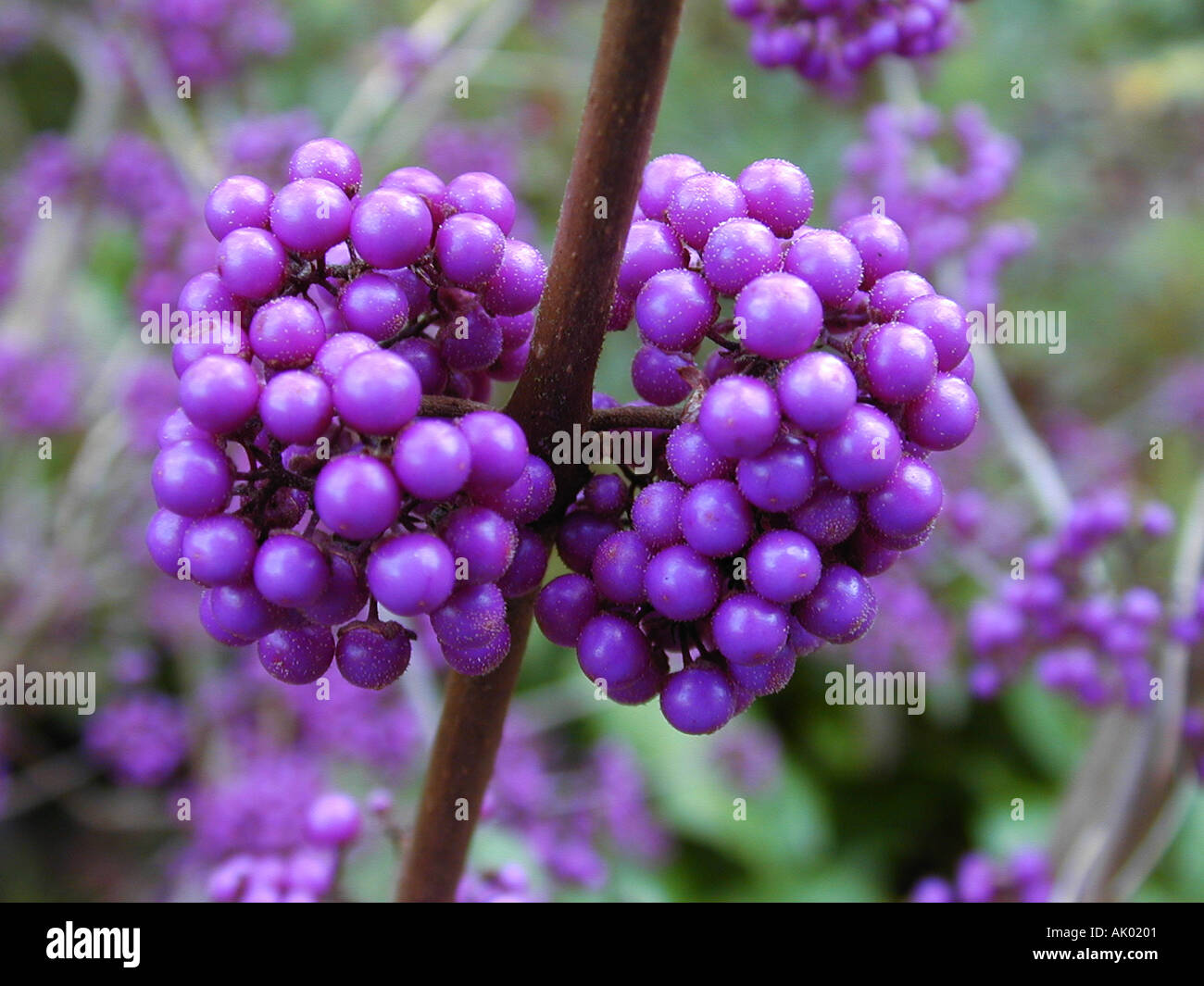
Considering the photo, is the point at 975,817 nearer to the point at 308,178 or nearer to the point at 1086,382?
the point at 1086,382

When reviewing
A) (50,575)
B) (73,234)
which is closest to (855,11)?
(50,575)

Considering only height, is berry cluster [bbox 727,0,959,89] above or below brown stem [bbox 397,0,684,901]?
above

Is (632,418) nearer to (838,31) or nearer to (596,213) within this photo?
(596,213)

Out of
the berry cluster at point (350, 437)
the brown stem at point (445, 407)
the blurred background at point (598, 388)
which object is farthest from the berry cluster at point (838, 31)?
the brown stem at point (445, 407)

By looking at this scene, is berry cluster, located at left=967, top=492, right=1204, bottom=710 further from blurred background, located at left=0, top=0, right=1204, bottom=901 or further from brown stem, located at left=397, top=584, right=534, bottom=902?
brown stem, located at left=397, top=584, right=534, bottom=902

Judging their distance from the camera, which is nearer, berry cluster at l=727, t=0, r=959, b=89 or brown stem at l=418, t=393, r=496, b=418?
brown stem at l=418, t=393, r=496, b=418

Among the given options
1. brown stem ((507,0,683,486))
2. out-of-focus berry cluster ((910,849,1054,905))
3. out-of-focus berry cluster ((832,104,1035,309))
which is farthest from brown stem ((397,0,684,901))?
out-of-focus berry cluster ((832,104,1035,309))
